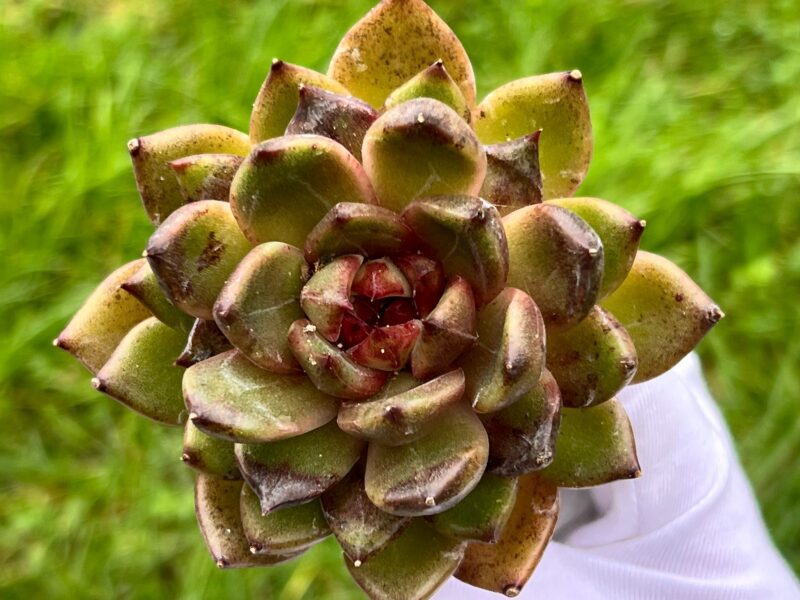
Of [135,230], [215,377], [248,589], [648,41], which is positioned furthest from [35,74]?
[215,377]

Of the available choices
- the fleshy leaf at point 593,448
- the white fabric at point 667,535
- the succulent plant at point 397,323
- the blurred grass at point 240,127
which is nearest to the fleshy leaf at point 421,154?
the succulent plant at point 397,323

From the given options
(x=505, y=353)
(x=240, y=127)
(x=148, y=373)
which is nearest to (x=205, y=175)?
(x=148, y=373)

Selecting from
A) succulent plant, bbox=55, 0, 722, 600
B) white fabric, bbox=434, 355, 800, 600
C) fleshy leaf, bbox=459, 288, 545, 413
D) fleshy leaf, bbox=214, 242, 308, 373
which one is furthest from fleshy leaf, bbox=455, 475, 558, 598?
white fabric, bbox=434, 355, 800, 600

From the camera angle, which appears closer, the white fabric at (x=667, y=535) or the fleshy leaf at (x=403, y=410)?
the fleshy leaf at (x=403, y=410)

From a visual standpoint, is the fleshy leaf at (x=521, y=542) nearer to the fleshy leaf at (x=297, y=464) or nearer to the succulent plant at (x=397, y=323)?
the succulent plant at (x=397, y=323)

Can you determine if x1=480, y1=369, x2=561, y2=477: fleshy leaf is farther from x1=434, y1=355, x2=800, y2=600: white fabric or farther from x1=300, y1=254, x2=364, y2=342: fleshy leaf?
x1=434, y1=355, x2=800, y2=600: white fabric

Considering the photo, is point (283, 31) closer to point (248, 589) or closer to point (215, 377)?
point (248, 589)

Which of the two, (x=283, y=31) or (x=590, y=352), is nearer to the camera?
(x=590, y=352)
